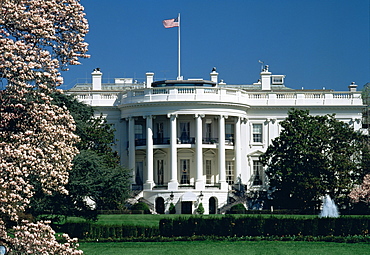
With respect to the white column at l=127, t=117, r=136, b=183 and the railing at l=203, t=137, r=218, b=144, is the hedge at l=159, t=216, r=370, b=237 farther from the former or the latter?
the railing at l=203, t=137, r=218, b=144

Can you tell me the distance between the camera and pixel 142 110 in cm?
6994

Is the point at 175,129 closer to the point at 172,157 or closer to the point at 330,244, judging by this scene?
the point at 172,157

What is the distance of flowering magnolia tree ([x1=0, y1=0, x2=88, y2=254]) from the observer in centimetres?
2047

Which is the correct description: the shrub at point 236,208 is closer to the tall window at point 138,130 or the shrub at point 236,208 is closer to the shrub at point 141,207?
the shrub at point 141,207

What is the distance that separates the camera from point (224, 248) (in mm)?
38906

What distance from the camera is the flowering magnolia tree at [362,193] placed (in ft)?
199

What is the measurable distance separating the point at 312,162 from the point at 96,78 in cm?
2591

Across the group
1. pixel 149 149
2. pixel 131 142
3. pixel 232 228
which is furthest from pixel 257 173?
pixel 232 228

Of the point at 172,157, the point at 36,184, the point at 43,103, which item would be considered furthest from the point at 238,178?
the point at 43,103

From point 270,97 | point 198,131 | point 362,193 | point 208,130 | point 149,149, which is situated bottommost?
point 362,193

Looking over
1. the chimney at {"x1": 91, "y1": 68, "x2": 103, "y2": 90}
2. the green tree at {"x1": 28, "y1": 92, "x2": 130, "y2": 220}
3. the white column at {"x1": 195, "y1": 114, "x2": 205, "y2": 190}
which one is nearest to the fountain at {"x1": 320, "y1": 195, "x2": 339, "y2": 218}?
the white column at {"x1": 195, "y1": 114, "x2": 205, "y2": 190}

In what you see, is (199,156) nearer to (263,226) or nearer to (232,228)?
→ (232,228)

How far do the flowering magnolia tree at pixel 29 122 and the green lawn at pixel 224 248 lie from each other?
52.3 ft

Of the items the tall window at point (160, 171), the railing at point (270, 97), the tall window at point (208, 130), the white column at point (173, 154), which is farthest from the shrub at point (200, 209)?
the railing at point (270, 97)
